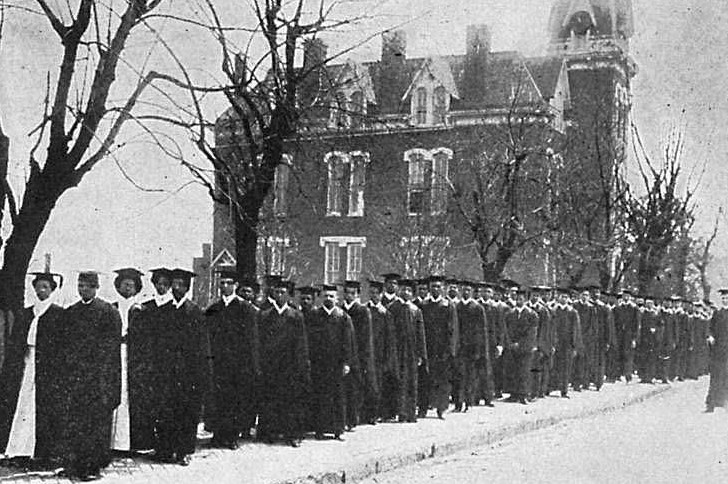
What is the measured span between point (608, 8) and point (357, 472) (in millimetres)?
32783

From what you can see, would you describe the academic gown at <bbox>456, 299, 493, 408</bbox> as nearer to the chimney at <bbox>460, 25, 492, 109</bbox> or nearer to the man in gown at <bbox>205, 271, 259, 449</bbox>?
the man in gown at <bbox>205, 271, 259, 449</bbox>

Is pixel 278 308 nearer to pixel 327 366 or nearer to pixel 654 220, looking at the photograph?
pixel 327 366

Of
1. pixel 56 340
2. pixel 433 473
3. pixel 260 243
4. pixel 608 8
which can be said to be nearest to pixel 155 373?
pixel 56 340

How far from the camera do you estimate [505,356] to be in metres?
18.8

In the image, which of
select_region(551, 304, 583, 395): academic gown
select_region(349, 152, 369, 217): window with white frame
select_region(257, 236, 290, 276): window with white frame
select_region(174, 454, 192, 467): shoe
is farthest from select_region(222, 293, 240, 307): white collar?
select_region(349, 152, 369, 217): window with white frame

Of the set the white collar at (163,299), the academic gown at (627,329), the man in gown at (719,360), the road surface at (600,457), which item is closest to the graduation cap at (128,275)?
the white collar at (163,299)

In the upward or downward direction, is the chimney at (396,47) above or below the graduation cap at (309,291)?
above

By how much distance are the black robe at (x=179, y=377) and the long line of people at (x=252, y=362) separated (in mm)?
12

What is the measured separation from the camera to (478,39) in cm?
4238

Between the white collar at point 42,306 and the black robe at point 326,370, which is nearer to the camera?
the white collar at point 42,306

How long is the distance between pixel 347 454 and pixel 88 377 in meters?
3.10

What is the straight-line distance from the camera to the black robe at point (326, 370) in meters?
13.0

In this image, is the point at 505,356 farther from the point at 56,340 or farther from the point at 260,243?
the point at 260,243

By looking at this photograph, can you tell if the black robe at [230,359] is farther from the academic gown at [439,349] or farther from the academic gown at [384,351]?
the academic gown at [439,349]
